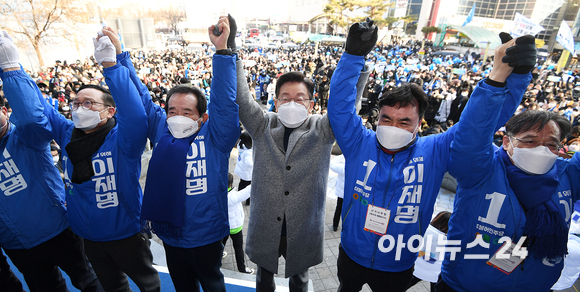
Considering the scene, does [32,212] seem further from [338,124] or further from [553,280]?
[553,280]

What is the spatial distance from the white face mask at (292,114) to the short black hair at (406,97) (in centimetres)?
58

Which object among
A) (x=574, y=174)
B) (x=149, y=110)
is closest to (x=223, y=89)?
(x=149, y=110)

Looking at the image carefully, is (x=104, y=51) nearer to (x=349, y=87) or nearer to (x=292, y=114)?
(x=292, y=114)

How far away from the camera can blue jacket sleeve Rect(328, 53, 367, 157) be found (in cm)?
179

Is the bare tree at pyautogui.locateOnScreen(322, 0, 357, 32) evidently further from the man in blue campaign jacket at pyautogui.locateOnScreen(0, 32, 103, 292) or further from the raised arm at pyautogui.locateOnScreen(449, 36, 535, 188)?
the man in blue campaign jacket at pyautogui.locateOnScreen(0, 32, 103, 292)

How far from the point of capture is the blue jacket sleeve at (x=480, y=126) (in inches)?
57.7

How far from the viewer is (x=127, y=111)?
1.94 meters

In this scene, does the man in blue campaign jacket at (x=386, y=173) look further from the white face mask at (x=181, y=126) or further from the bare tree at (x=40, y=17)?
the bare tree at (x=40, y=17)

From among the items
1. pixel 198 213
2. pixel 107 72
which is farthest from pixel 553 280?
pixel 107 72

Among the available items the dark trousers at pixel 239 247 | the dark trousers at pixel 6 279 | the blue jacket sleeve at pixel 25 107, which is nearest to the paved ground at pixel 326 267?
the dark trousers at pixel 239 247

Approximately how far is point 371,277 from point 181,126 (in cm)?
174

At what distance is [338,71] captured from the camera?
1805 mm

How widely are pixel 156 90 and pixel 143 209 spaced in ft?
34.9

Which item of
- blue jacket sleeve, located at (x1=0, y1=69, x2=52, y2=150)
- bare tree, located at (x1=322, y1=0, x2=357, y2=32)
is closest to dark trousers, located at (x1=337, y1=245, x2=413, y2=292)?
blue jacket sleeve, located at (x1=0, y1=69, x2=52, y2=150)
